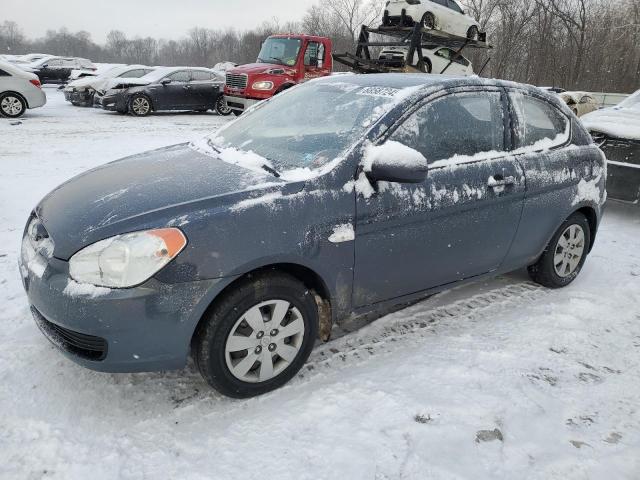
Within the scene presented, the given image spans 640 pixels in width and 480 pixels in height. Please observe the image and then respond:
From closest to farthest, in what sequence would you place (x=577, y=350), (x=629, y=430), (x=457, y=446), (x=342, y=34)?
(x=457, y=446)
(x=629, y=430)
(x=577, y=350)
(x=342, y=34)

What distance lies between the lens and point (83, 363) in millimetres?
2336

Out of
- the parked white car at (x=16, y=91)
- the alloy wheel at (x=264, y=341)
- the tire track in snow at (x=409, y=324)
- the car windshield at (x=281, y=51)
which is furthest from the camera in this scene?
the car windshield at (x=281, y=51)

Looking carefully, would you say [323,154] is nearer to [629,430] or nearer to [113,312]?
[113,312]

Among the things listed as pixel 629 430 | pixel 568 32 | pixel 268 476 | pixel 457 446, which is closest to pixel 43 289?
pixel 268 476

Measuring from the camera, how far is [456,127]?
324 centimetres

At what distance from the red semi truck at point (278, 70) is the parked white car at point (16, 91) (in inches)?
196

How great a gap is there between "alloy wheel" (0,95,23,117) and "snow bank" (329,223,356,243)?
13.3 m

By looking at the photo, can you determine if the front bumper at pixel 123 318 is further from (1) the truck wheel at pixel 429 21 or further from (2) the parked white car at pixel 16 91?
(1) the truck wheel at pixel 429 21

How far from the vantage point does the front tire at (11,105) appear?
41.7 feet

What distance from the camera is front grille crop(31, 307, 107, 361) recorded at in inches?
90.1

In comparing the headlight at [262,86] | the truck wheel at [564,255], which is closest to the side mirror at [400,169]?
the truck wheel at [564,255]

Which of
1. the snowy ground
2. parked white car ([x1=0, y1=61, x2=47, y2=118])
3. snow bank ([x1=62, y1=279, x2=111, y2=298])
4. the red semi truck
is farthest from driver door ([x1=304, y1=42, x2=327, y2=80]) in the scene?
snow bank ([x1=62, y1=279, x2=111, y2=298])

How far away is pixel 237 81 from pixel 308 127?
37.8 feet

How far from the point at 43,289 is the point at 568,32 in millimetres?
38563
